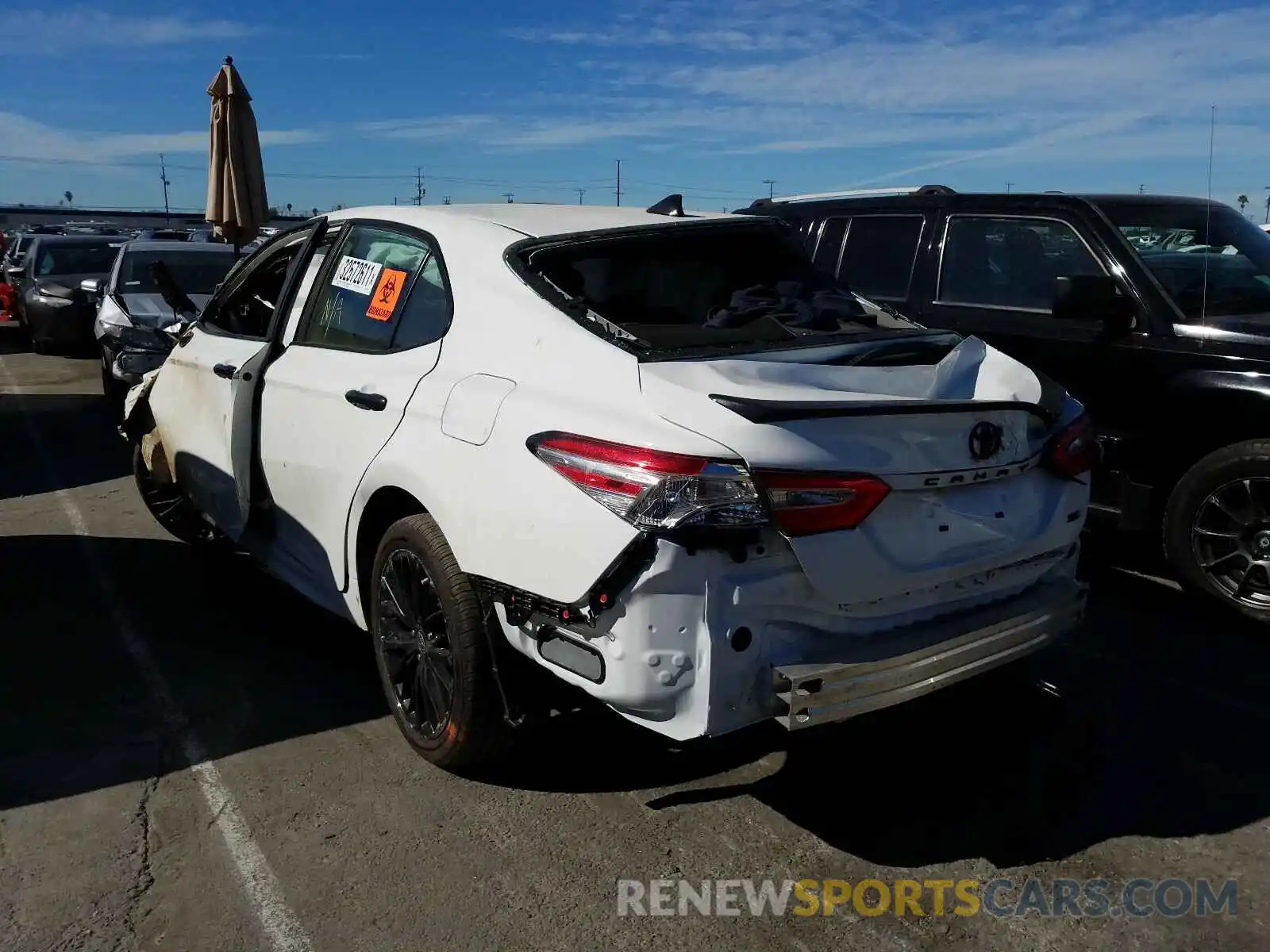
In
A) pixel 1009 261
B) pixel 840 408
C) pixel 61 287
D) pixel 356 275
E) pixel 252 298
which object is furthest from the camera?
pixel 61 287

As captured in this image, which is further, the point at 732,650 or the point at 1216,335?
the point at 1216,335

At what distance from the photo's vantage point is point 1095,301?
523 centimetres

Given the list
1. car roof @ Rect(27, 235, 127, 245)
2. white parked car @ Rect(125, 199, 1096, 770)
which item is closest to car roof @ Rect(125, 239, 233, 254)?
car roof @ Rect(27, 235, 127, 245)

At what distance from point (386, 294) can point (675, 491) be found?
1712mm

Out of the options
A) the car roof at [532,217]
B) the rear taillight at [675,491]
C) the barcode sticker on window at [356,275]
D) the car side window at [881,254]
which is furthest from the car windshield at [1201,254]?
the barcode sticker on window at [356,275]

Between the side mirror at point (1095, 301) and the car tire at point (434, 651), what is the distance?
341 cm

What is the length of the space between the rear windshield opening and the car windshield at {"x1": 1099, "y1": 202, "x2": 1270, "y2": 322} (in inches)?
86.9

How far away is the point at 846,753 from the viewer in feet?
12.1

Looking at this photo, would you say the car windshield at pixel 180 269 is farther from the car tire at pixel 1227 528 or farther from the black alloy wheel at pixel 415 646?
the car tire at pixel 1227 528

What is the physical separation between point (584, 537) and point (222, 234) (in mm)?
10861

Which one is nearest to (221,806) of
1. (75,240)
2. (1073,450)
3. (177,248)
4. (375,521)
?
(375,521)

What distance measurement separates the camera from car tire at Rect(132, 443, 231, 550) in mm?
5434

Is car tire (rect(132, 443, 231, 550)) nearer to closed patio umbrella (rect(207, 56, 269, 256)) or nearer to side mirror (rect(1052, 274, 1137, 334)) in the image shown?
side mirror (rect(1052, 274, 1137, 334))

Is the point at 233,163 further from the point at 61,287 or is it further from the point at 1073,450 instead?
the point at 1073,450
